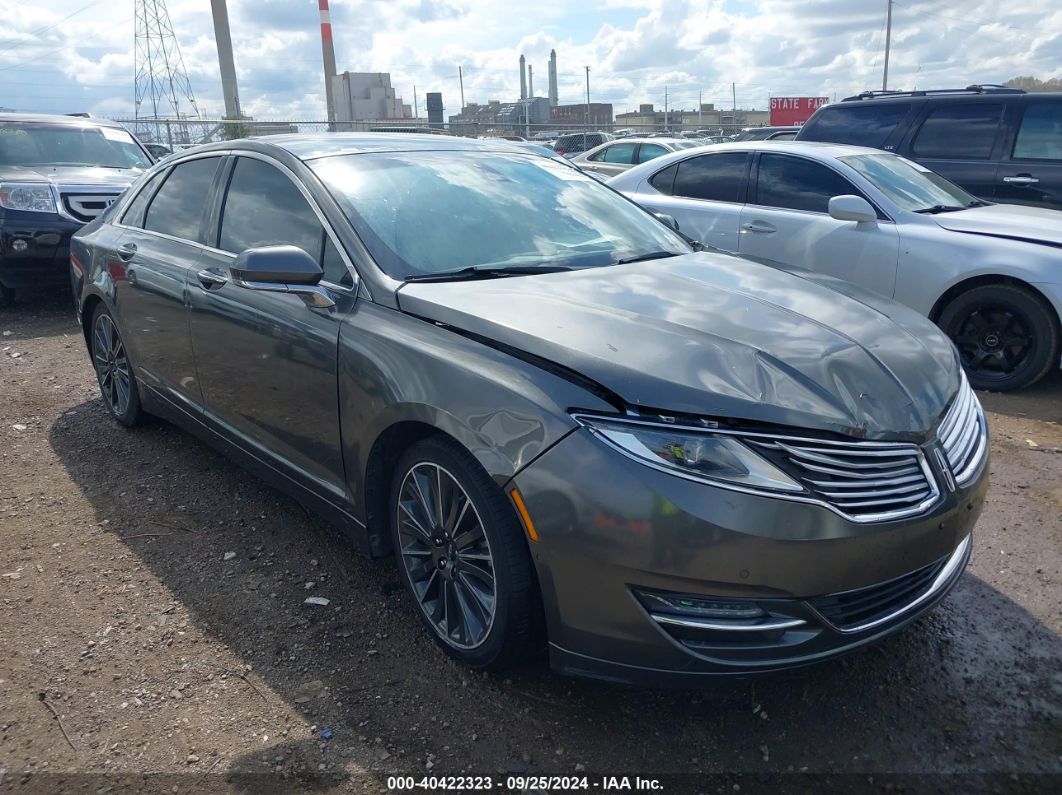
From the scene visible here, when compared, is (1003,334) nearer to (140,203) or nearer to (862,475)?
(862,475)

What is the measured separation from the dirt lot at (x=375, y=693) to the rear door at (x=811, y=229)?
99.0 inches

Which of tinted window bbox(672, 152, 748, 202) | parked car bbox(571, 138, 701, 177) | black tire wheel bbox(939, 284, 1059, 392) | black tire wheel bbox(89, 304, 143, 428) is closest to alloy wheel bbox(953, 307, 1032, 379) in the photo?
black tire wheel bbox(939, 284, 1059, 392)

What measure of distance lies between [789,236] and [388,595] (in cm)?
442

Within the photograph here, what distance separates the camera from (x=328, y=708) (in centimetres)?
261

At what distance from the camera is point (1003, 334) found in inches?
219

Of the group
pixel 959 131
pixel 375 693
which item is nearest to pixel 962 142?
pixel 959 131

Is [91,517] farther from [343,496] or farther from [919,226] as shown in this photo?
[919,226]

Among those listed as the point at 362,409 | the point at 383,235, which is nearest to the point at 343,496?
the point at 362,409

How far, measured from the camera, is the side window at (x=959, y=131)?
24.9 ft

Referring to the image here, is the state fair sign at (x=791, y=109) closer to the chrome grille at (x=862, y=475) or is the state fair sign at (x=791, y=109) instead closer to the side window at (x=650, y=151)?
the side window at (x=650, y=151)

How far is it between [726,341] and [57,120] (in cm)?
985

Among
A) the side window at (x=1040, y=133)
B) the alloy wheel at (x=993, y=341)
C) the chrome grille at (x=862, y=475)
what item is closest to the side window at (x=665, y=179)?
the alloy wheel at (x=993, y=341)

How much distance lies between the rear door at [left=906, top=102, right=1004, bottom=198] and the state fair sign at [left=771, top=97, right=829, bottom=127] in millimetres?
31915

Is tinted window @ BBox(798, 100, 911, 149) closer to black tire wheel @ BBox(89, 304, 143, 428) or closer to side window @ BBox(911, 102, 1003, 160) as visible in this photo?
side window @ BBox(911, 102, 1003, 160)
